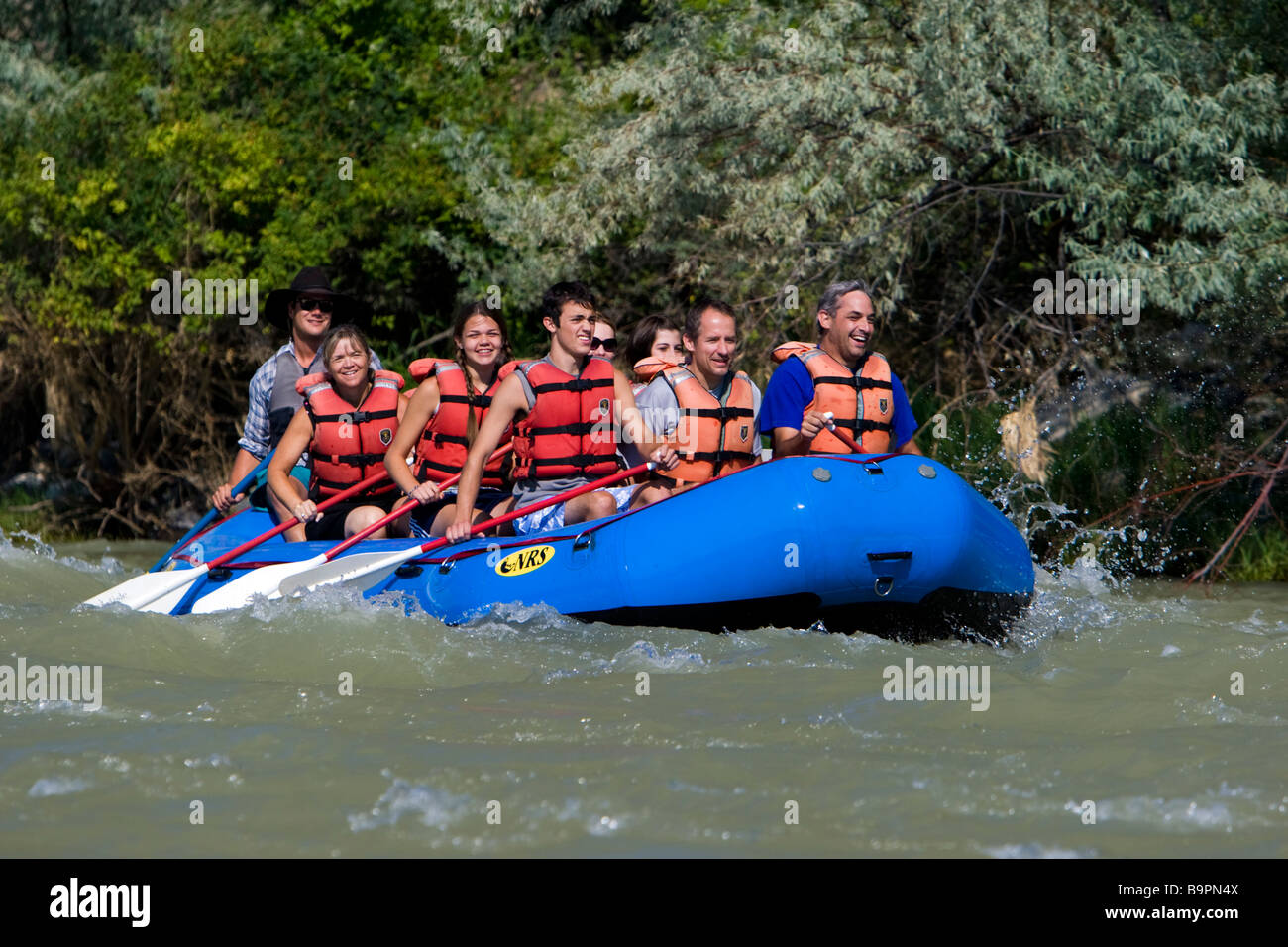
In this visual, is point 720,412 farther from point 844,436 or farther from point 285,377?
point 285,377

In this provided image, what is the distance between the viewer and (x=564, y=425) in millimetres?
5359

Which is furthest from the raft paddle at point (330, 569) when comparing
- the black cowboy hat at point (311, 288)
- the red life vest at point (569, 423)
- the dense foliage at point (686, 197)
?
the dense foliage at point (686, 197)

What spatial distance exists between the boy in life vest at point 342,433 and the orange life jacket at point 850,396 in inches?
69.7

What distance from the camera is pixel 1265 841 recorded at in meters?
3.13

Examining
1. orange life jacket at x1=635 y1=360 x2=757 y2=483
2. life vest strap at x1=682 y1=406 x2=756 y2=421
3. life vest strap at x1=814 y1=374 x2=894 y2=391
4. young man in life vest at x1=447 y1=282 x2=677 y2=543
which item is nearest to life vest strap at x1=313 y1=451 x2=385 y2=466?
young man in life vest at x1=447 y1=282 x2=677 y2=543

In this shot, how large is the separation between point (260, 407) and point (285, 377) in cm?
25

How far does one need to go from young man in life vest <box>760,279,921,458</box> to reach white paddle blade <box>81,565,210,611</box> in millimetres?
2385

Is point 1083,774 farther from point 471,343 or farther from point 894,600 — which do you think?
point 471,343

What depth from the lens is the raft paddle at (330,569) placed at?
208 inches

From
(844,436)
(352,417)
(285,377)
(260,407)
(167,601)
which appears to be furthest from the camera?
(260,407)

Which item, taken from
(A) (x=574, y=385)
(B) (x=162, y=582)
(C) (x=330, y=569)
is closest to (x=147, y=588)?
(B) (x=162, y=582)

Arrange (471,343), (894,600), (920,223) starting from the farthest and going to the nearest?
(920,223), (471,343), (894,600)
